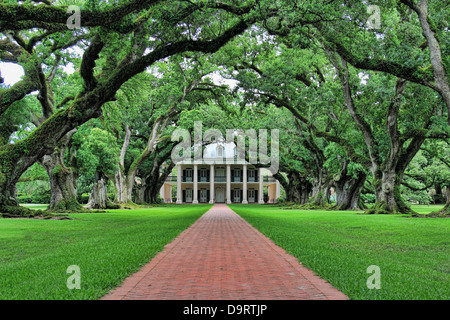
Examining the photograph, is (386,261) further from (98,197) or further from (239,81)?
(98,197)

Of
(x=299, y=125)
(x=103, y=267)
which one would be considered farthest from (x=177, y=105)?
(x=103, y=267)

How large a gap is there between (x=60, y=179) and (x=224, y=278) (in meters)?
19.0

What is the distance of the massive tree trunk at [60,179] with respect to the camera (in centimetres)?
2156

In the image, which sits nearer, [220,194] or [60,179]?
[60,179]

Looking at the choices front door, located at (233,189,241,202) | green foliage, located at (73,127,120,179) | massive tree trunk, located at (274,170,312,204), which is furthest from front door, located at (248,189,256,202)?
green foliage, located at (73,127,120,179)

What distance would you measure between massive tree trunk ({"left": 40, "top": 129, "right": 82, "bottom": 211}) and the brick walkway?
15515 mm

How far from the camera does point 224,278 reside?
5.52 metres

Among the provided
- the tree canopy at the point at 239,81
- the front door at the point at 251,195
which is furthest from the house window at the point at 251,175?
the tree canopy at the point at 239,81

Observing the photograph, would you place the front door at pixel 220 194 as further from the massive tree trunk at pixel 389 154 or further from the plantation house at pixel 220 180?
the massive tree trunk at pixel 389 154

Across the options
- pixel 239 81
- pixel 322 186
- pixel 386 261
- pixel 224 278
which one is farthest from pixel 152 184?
pixel 224 278

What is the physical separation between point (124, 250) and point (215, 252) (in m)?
1.96

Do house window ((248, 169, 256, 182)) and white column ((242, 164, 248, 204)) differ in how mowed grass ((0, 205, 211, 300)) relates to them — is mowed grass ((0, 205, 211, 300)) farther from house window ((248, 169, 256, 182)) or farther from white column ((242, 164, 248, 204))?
house window ((248, 169, 256, 182))

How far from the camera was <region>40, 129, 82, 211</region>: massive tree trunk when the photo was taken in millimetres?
21562

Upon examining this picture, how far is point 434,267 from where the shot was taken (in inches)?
259
